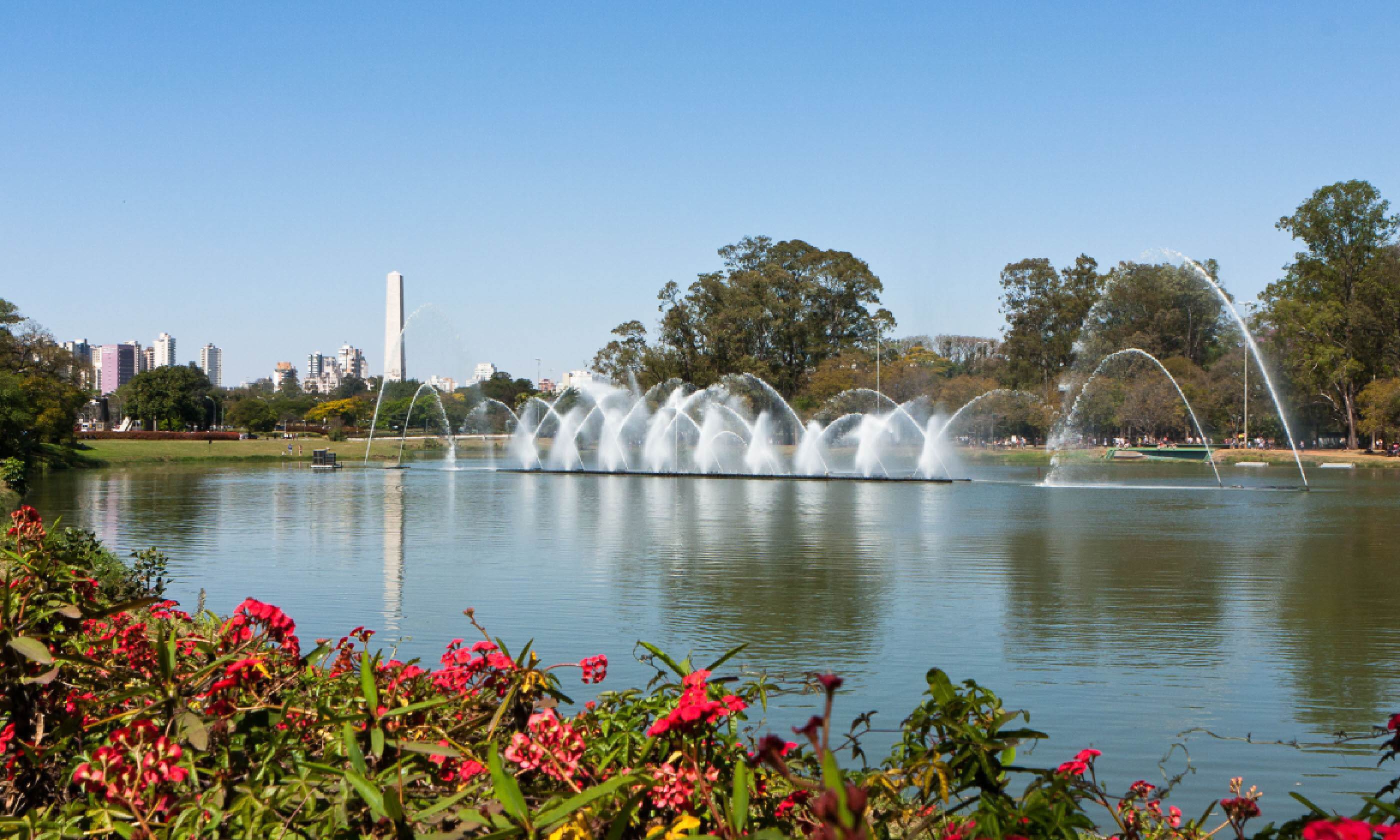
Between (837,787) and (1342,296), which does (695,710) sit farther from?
(1342,296)

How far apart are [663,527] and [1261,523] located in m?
14.5

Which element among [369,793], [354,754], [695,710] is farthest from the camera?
[695,710]

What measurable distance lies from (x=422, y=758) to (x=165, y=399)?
11884 cm

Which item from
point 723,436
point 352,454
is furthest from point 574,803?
point 352,454

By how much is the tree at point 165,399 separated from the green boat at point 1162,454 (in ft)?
291

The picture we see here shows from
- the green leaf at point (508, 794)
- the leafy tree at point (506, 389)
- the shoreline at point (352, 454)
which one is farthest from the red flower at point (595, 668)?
the leafy tree at point (506, 389)

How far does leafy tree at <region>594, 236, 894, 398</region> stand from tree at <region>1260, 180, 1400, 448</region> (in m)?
29.4

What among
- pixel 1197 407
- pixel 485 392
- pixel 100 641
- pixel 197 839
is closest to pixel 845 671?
pixel 100 641

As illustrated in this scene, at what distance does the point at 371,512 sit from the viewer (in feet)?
94.0

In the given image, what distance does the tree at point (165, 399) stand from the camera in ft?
359

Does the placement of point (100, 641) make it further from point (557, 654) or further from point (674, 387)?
point (674, 387)

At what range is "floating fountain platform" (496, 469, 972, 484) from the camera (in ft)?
144

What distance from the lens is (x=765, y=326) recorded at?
82688 mm

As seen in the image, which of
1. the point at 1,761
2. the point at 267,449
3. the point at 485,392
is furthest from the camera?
the point at 485,392
